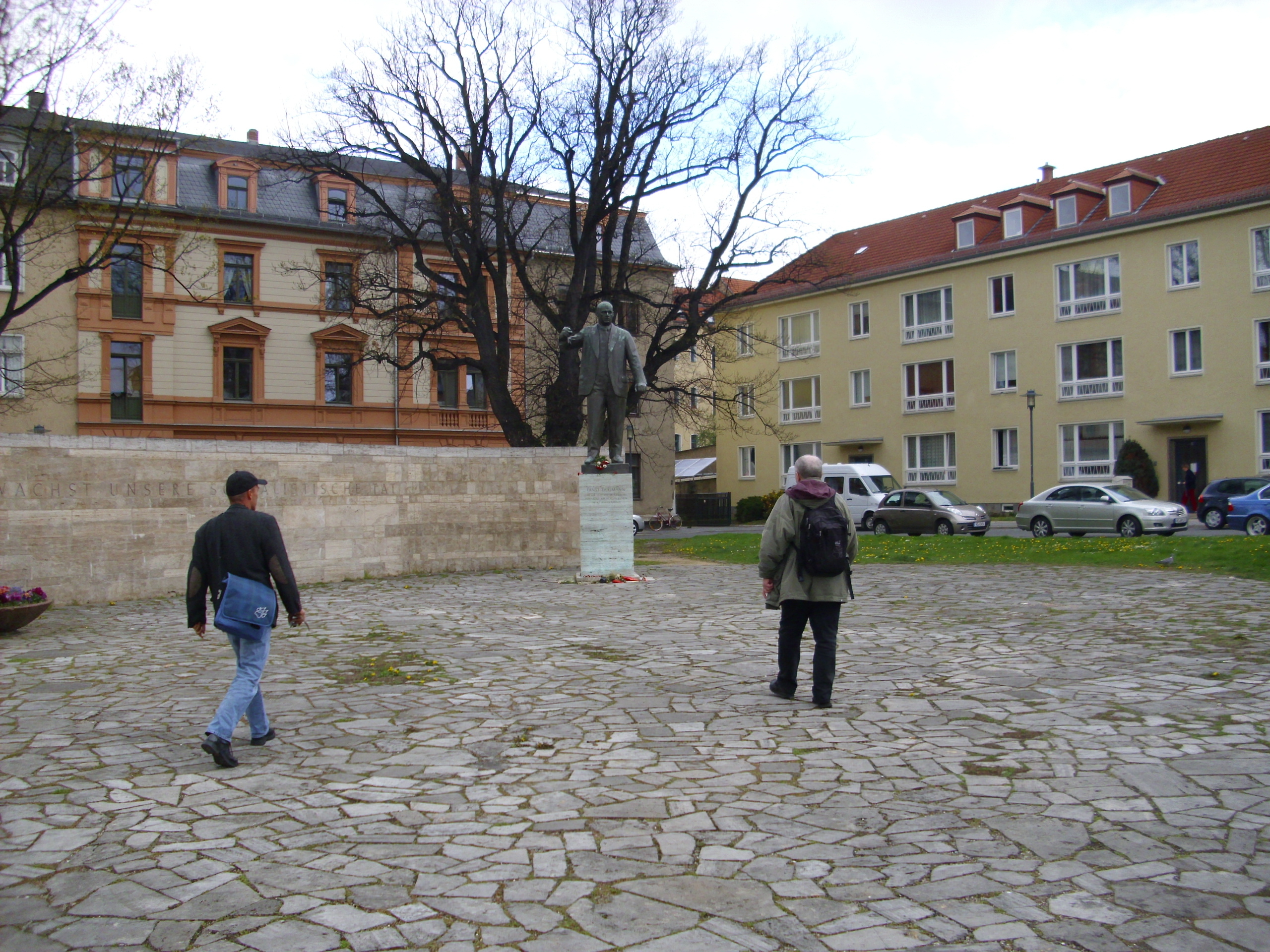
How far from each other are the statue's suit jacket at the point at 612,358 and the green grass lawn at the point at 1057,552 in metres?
5.71

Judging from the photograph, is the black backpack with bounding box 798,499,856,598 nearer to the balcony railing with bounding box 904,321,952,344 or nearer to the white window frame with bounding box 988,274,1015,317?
the white window frame with bounding box 988,274,1015,317

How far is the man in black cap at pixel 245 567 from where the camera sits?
20.4 feet

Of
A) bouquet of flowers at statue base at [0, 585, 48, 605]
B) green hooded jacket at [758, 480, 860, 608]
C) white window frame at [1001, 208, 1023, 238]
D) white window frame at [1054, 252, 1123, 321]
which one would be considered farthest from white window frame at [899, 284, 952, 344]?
green hooded jacket at [758, 480, 860, 608]

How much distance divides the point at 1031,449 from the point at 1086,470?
211 cm

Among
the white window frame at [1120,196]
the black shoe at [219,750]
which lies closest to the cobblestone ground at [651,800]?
the black shoe at [219,750]

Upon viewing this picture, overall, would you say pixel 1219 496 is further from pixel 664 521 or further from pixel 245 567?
pixel 245 567

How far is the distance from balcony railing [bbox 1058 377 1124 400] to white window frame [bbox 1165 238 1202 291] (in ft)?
12.1

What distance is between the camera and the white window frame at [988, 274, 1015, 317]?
42312 millimetres

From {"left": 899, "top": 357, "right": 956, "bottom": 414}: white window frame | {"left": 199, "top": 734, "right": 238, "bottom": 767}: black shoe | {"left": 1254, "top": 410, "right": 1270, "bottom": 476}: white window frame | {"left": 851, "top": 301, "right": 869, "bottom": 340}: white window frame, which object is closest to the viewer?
{"left": 199, "top": 734, "right": 238, "bottom": 767}: black shoe

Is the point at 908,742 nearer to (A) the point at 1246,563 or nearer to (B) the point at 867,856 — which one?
(B) the point at 867,856

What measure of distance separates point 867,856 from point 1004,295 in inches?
1640

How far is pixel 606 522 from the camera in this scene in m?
16.6

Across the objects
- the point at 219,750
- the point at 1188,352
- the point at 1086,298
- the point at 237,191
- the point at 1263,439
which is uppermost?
the point at 237,191

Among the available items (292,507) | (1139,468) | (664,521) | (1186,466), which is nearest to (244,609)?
(292,507)
